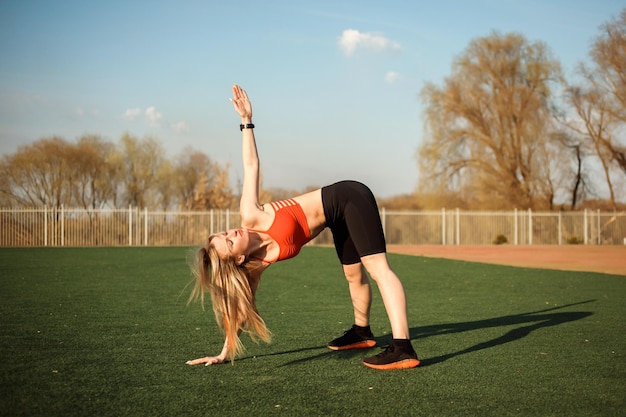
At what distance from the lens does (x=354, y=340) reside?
5461 mm

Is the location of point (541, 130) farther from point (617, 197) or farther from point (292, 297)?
point (292, 297)

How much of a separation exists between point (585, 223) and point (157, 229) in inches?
1043

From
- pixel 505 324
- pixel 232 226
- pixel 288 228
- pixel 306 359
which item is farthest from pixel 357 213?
pixel 232 226

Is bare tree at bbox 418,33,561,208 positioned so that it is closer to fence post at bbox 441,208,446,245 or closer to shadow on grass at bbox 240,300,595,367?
fence post at bbox 441,208,446,245

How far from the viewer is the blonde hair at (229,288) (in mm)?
4500

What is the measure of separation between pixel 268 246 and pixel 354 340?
143cm

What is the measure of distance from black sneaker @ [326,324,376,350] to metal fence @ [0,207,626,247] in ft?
102

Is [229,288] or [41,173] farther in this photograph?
[41,173]

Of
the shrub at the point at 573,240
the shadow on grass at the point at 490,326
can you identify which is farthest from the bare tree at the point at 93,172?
the shadow on grass at the point at 490,326

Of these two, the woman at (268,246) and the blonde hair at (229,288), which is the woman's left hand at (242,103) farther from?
the blonde hair at (229,288)

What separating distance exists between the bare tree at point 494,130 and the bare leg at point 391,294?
37.5 m

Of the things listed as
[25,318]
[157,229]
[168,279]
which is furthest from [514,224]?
[25,318]

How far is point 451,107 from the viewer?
41844mm

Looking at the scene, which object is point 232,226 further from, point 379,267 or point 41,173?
point 379,267
